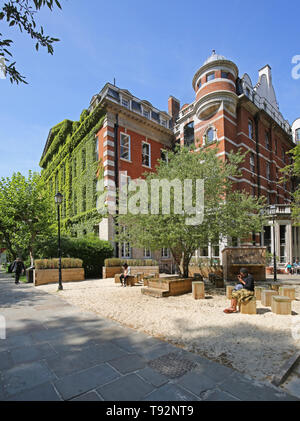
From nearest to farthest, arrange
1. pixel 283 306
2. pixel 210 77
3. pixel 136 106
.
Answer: pixel 283 306 → pixel 210 77 → pixel 136 106

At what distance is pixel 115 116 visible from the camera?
2084 cm

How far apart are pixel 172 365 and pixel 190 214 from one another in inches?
248

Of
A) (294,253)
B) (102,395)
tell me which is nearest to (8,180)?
(102,395)

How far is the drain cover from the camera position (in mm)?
3645

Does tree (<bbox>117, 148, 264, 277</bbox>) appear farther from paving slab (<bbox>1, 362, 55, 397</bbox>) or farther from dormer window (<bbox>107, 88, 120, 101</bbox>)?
dormer window (<bbox>107, 88, 120, 101</bbox>)

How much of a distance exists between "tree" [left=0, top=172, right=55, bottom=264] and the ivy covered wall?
115 inches

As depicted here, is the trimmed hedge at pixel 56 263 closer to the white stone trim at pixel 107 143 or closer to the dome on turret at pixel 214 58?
the white stone trim at pixel 107 143

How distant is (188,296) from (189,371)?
608cm

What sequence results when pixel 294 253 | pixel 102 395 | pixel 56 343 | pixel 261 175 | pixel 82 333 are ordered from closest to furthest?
pixel 102 395
pixel 56 343
pixel 82 333
pixel 294 253
pixel 261 175

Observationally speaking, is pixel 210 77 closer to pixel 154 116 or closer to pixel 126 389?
pixel 154 116

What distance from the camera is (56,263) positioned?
14250mm

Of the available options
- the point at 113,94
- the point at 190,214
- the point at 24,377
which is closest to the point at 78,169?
the point at 113,94

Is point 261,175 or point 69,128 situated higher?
point 69,128
